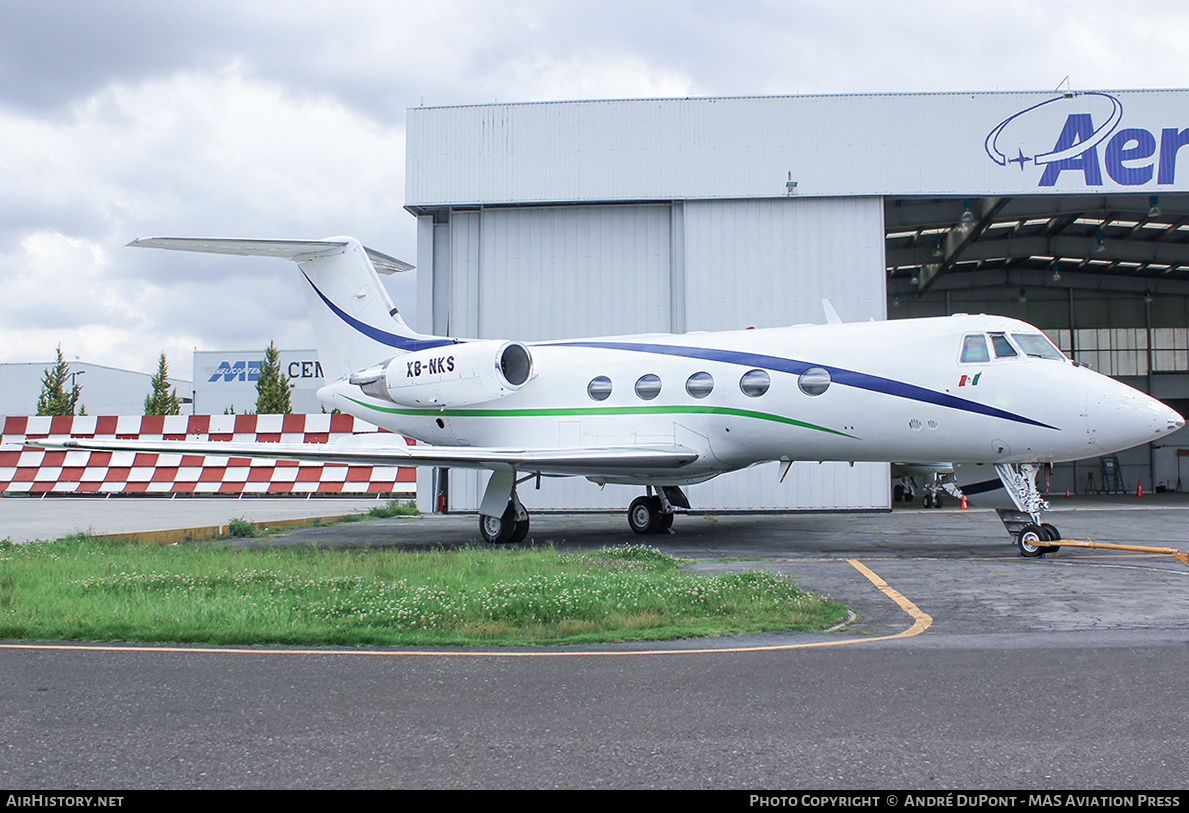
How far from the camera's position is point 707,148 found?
2212 centimetres

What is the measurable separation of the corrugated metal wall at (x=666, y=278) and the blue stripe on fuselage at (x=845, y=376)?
688cm

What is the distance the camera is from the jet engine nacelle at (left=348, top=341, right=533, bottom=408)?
16.2m

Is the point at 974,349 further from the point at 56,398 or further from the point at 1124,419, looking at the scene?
the point at 56,398

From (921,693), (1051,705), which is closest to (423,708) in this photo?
(921,693)

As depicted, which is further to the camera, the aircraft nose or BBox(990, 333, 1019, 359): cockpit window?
BBox(990, 333, 1019, 359): cockpit window

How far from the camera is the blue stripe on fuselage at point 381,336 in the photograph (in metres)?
17.8

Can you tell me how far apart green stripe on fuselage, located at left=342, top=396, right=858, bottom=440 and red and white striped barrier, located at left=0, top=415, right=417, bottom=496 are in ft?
38.1

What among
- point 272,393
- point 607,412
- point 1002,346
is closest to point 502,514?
point 607,412

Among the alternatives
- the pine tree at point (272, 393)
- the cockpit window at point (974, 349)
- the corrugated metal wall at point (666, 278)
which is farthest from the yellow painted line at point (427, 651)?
the pine tree at point (272, 393)

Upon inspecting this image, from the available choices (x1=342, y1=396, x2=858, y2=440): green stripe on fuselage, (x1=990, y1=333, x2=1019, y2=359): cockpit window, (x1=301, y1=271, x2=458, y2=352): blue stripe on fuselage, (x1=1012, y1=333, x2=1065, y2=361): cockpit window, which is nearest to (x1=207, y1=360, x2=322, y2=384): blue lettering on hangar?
(x1=301, y1=271, x2=458, y2=352): blue stripe on fuselage

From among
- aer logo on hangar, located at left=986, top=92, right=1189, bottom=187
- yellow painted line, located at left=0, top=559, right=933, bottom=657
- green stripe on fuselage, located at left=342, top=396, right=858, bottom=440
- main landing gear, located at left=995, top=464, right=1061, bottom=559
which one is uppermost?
aer logo on hangar, located at left=986, top=92, right=1189, bottom=187

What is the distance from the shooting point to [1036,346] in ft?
40.2

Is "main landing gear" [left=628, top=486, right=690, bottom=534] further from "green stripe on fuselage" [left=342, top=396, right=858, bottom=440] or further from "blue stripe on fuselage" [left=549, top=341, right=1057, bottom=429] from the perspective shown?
"blue stripe on fuselage" [left=549, top=341, right=1057, bottom=429]

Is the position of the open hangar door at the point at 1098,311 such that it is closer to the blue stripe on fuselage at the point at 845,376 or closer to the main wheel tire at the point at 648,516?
the main wheel tire at the point at 648,516
